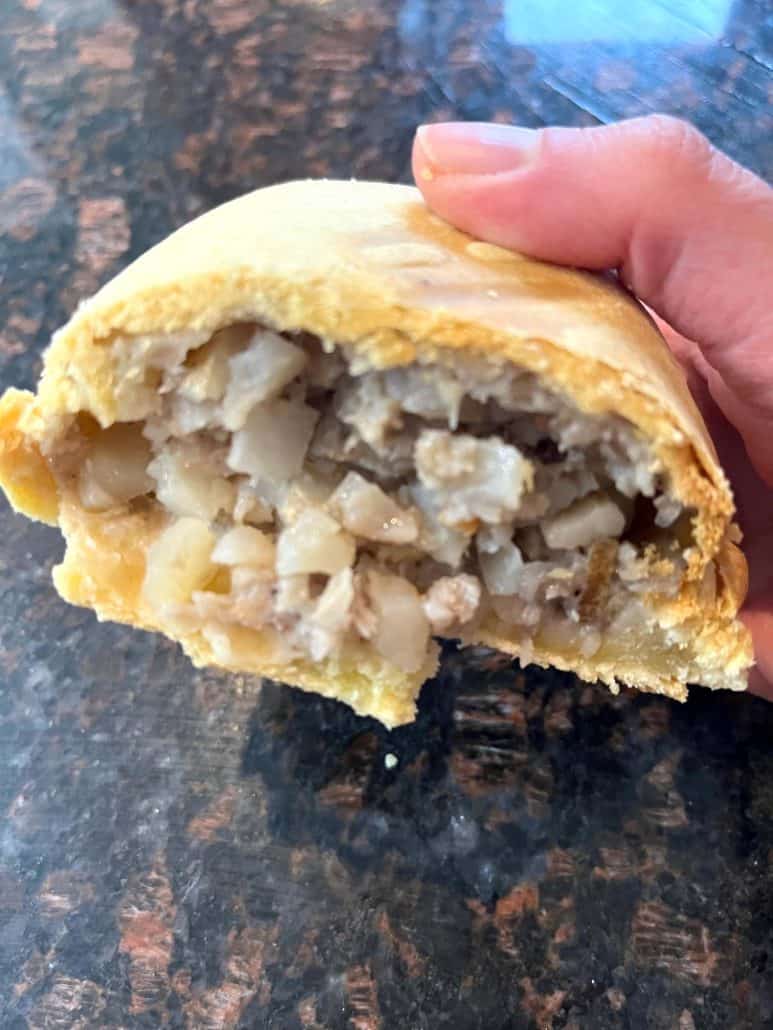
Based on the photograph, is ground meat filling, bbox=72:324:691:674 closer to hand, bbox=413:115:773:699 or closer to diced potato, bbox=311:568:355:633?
diced potato, bbox=311:568:355:633

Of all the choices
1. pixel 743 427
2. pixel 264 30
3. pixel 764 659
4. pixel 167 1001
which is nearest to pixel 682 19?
pixel 264 30

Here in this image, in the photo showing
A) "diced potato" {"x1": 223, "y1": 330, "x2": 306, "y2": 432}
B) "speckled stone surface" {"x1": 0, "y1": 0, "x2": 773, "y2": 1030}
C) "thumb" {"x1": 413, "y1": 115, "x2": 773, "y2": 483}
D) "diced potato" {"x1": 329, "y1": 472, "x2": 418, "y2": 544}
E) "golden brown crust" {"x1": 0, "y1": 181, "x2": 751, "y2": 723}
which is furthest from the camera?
"speckled stone surface" {"x1": 0, "y1": 0, "x2": 773, "y2": 1030}

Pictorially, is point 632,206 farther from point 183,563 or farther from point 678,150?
point 183,563

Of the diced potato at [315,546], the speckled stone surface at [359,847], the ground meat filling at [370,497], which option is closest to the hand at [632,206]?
the ground meat filling at [370,497]

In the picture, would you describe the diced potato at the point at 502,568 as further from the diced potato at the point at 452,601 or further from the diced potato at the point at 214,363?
the diced potato at the point at 214,363

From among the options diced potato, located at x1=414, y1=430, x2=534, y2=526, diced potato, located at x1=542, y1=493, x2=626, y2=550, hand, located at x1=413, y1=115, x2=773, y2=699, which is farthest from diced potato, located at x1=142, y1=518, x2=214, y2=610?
hand, located at x1=413, y1=115, x2=773, y2=699

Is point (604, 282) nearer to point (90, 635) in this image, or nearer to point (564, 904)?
point (564, 904)

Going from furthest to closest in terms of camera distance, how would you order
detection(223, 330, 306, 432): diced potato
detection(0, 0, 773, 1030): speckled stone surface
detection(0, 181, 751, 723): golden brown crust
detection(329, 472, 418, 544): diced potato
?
detection(0, 0, 773, 1030): speckled stone surface, detection(329, 472, 418, 544): diced potato, detection(223, 330, 306, 432): diced potato, detection(0, 181, 751, 723): golden brown crust
